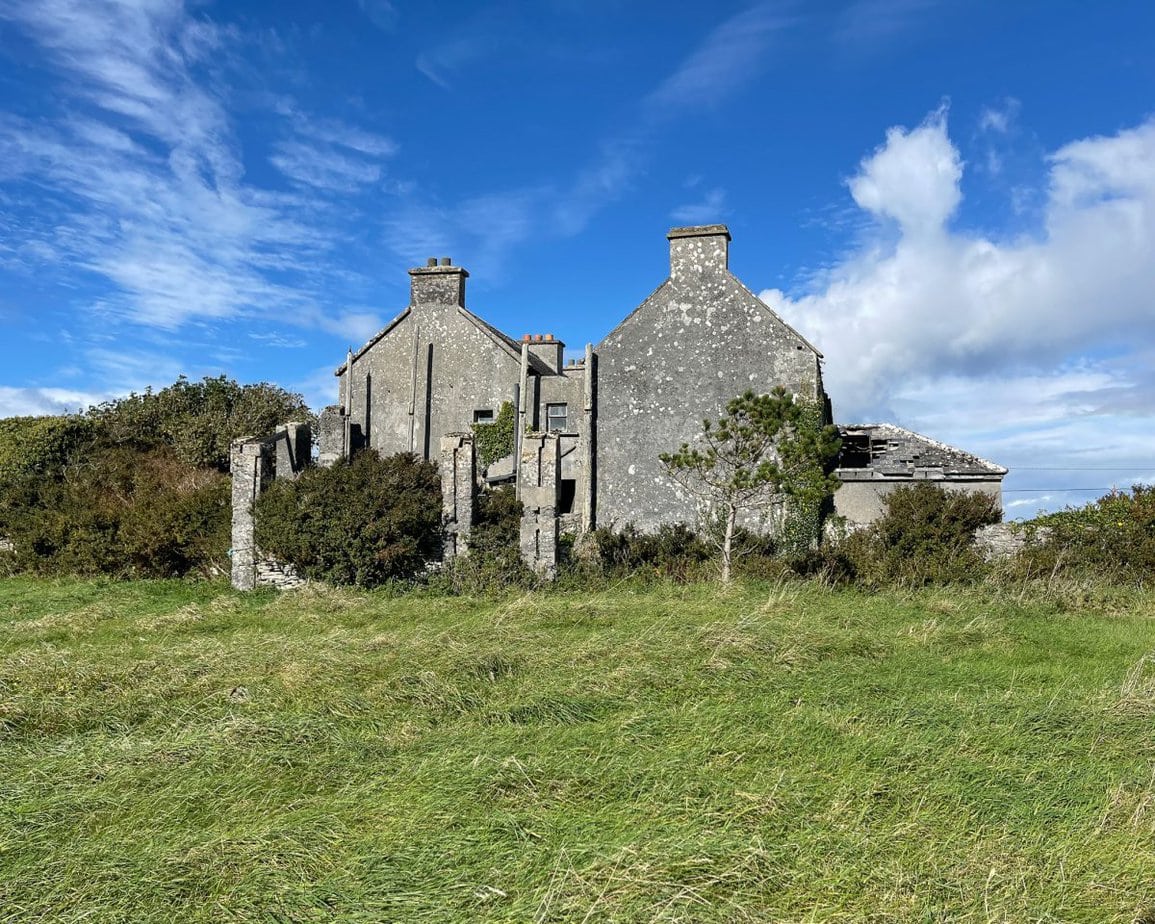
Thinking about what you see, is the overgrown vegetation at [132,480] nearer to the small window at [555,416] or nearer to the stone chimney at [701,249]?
the small window at [555,416]

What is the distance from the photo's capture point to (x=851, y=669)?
1006 cm

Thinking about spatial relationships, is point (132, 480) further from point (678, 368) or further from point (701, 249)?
point (701, 249)

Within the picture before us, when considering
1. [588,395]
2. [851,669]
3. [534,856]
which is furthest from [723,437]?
[534,856]

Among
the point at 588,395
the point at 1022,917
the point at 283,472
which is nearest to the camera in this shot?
the point at 1022,917

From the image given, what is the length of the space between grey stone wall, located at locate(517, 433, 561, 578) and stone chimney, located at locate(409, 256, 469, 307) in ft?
36.2

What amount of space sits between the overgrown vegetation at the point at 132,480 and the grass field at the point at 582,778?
28.8 feet

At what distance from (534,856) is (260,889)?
1.57m

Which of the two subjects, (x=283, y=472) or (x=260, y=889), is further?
(x=283, y=472)

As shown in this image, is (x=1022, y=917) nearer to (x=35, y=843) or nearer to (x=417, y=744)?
(x=417, y=744)

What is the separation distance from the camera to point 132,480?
79.7ft

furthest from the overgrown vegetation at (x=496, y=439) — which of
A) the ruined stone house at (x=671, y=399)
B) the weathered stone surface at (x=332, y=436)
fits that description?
the weathered stone surface at (x=332, y=436)

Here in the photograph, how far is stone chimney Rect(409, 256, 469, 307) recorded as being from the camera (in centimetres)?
A: 2827

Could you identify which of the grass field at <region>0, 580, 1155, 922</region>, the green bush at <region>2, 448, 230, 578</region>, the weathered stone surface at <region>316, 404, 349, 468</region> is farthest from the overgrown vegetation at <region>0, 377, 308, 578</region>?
the grass field at <region>0, 580, 1155, 922</region>

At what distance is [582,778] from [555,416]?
68.9 feet
